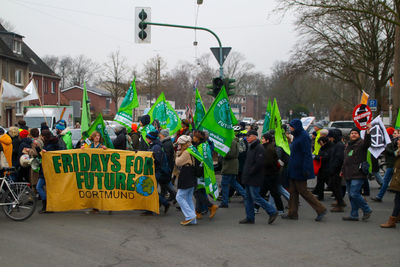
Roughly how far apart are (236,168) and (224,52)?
8.22 meters

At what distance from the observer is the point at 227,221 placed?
8320 millimetres

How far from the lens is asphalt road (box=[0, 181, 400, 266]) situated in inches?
230

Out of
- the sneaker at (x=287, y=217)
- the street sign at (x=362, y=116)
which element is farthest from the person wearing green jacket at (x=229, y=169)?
the street sign at (x=362, y=116)

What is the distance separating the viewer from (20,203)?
8.08 meters

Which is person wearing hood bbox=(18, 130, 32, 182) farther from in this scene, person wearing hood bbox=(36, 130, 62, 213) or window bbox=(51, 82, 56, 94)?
window bbox=(51, 82, 56, 94)

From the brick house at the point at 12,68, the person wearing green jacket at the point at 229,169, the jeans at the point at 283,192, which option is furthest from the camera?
the brick house at the point at 12,68

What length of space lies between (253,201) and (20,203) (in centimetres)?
401

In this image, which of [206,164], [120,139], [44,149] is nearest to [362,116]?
[206,164]

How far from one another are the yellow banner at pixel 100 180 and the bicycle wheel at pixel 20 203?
602mm

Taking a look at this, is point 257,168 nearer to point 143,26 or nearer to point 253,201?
point 253,201

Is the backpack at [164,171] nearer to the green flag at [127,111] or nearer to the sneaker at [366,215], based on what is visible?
the green flag at [127,111]

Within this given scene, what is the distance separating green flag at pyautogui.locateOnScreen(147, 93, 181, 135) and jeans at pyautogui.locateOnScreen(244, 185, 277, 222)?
5870mm

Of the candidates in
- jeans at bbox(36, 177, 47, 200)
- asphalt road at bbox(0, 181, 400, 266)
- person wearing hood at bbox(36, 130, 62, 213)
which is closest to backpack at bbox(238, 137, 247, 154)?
asphalt road at bbox(0, 181, 400, 266)

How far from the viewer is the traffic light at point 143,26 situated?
51.8ft
